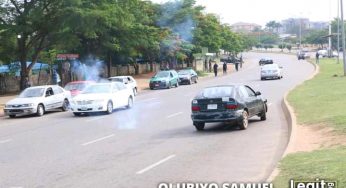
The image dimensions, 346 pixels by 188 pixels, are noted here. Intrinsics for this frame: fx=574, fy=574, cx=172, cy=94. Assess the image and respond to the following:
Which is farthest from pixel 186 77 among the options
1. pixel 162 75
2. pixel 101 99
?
pixel 101 99

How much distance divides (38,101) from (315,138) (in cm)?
1600

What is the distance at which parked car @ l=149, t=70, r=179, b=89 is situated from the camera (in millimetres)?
44594

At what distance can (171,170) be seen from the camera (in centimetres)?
1090

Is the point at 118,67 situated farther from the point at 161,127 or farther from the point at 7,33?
the point at 161,127

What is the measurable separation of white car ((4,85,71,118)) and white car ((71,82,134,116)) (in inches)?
92.3

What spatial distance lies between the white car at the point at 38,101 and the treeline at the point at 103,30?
856 cm

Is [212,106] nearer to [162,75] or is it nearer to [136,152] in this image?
[136,152]

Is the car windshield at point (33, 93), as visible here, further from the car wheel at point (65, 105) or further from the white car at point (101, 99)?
the white car at point (101, 99)

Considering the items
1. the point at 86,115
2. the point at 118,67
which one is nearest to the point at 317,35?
the point at 118,67

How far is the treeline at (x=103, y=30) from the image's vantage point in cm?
3622

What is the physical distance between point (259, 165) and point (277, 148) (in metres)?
2.13

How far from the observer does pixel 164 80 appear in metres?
44.8

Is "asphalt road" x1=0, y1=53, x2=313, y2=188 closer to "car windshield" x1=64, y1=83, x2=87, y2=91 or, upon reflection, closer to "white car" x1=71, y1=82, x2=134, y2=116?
"white car" x1=71, y1=82, x2=134, y2=116

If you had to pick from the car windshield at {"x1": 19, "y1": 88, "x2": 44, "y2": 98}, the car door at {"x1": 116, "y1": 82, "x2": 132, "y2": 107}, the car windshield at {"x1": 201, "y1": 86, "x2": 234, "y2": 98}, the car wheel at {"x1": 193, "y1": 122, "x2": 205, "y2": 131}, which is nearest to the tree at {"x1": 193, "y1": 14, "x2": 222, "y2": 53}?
the car windshield at {"x1": 19, "y1": 88, "x2": 44, "y2": 98}
